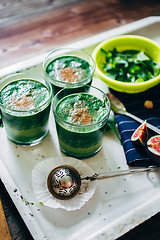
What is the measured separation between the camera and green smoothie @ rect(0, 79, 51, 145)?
143 centimetres

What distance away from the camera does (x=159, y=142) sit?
1.48 m

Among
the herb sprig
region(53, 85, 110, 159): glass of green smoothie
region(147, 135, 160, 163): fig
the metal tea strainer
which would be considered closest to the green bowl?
the herb sprig

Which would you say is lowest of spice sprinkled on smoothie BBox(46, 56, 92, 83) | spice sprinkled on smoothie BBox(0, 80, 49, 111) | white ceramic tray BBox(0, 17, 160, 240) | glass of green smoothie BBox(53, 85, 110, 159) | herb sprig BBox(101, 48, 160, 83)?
white ceramic tray BBox(0, 17, 160, 240)

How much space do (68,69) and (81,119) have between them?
420 mm

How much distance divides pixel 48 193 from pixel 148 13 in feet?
7.15

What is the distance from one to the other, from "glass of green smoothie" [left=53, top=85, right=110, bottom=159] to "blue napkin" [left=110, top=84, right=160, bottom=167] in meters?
0.16

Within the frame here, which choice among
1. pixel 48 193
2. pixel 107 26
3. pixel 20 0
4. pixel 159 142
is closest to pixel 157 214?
pixel 159 142

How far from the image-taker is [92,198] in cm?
138

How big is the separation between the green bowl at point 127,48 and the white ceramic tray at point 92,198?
1.03 ft

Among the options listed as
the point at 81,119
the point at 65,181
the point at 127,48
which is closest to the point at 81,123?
the point at 81,119

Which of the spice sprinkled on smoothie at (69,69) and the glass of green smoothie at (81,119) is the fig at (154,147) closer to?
the glass of green smoothie at (81,119)

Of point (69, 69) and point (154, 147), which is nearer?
point (154, 147)

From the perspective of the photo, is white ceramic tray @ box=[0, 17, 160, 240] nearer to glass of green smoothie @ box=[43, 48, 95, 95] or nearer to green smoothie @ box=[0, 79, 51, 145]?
green smoothie @ box=[0, 79, 51, 145]

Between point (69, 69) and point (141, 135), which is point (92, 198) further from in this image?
point (69, 69)
